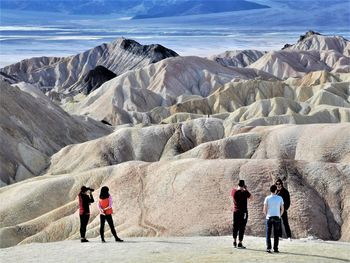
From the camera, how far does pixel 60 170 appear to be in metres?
75.2

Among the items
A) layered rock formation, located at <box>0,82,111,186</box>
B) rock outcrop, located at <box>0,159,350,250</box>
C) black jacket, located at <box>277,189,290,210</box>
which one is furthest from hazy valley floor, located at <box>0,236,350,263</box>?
layered rock formation, located at <box>0,82,111,186</box>

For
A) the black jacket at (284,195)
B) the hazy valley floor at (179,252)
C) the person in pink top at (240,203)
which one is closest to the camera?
the person in pink top at (240,203)

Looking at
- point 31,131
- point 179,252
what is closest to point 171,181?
point 179,252

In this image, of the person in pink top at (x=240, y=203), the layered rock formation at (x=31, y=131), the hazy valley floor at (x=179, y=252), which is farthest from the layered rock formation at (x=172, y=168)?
the person in pink top at (x=240, y=203)

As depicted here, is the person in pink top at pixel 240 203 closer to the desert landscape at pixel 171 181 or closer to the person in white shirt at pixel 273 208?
the person in white shirt at pixel 273 208

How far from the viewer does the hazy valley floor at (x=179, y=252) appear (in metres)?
24.9

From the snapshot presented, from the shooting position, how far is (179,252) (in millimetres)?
26031

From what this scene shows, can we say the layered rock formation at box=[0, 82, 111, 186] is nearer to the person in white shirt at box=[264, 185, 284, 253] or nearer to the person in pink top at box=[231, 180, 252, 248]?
the person in pink top at box=[231, 180, 252, 248]

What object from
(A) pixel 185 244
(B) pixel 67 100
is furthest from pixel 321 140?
(B) pixel 67 100

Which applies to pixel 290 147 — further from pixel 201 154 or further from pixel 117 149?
pixel 117 149

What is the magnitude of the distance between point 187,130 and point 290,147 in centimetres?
1847

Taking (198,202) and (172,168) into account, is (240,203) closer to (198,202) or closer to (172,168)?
(198,202)

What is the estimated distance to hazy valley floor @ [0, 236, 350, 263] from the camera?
2488cm

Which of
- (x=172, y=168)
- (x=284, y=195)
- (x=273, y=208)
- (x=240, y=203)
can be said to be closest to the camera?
(x=273, y=208)
